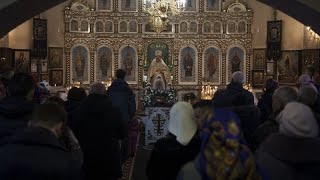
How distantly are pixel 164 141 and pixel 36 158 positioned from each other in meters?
1.10

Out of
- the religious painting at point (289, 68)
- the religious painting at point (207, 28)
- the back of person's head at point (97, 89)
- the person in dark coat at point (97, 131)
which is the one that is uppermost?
the religious painting at point (207, 28)

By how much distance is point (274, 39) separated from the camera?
58.6 feet

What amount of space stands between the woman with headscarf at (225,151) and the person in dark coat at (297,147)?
0.56 meters

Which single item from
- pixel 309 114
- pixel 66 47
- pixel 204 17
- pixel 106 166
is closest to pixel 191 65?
pixel 204 17

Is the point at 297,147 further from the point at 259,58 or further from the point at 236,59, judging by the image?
the point at 236,59

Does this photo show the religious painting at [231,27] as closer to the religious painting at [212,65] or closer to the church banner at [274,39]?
the religious painting at [212,65]

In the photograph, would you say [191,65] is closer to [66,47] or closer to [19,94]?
[66,47]

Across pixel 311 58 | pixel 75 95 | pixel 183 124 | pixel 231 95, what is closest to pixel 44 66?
pixel 311 58

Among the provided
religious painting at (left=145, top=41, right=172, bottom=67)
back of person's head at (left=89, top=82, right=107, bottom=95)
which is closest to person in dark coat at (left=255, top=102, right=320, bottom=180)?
back of person's head at (left=89, top=82, right=107, bottom=95)

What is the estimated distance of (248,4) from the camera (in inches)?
757

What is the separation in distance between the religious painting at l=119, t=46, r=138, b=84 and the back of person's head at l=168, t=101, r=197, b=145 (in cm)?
1560

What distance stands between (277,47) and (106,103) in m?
13.4

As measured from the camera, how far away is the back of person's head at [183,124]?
3721 mm

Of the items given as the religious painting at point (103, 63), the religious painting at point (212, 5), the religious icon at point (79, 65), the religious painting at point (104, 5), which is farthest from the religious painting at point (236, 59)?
the religious icon at point (79, 65)
